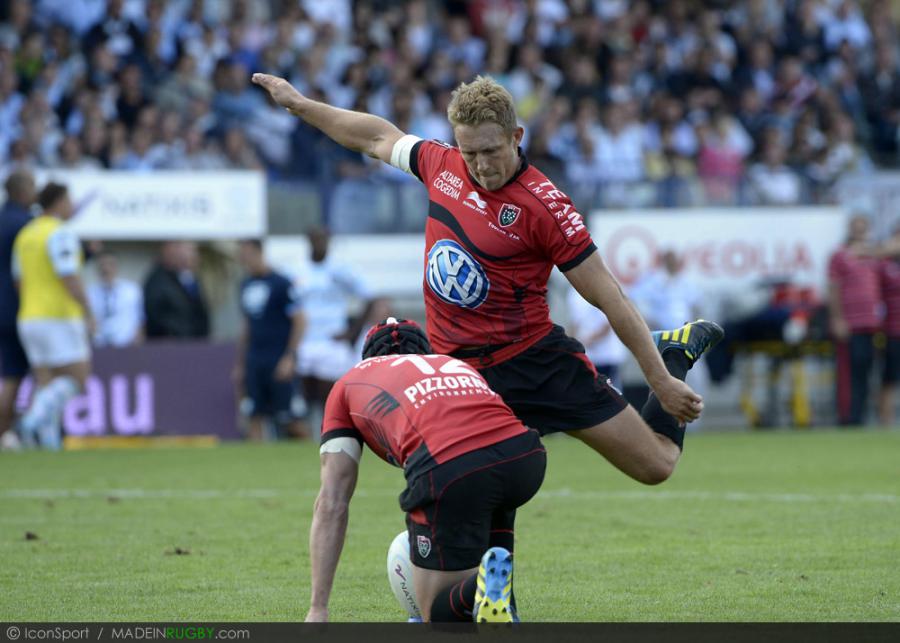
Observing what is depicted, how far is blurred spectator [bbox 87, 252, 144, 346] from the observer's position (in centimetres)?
1652

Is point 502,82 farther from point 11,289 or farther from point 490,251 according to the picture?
point 490,251

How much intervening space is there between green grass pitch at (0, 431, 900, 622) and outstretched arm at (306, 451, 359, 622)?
638 mm

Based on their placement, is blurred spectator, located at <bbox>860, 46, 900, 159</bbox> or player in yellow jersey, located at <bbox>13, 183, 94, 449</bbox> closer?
player in yellow jersey, located at <bbox>13, 183, 94, 449</bbox>

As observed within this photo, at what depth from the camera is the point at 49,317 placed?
13.8m

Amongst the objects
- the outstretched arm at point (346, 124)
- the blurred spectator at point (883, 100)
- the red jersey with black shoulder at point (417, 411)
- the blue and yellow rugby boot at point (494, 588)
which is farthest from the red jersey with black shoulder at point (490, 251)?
the blurred spectator at point (883, 100)

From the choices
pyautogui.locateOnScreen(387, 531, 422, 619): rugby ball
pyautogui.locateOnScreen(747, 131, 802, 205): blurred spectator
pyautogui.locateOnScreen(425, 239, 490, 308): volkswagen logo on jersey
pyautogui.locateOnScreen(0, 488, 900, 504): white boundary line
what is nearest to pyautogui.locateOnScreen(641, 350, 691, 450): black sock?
pyautogui.locateOnScreen(425, 239, 490, 308): volkswagen logo on jersey

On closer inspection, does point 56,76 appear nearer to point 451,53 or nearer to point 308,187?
point 308,187

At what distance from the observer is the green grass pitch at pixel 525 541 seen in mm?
6324

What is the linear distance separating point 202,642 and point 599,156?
52.4 feet

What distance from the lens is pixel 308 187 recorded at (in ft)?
58.2

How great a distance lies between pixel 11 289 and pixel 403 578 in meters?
9.67

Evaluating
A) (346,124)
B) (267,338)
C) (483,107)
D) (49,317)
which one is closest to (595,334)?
(267,338)

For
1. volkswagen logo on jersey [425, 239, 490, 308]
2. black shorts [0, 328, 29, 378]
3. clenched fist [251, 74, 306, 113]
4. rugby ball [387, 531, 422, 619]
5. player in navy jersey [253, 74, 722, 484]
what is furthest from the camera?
black shorts [0, 328, 29, 378]

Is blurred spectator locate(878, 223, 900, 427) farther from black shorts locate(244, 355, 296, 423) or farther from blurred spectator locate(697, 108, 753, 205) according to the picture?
black shorts locate(244, 355, 296, 423)
